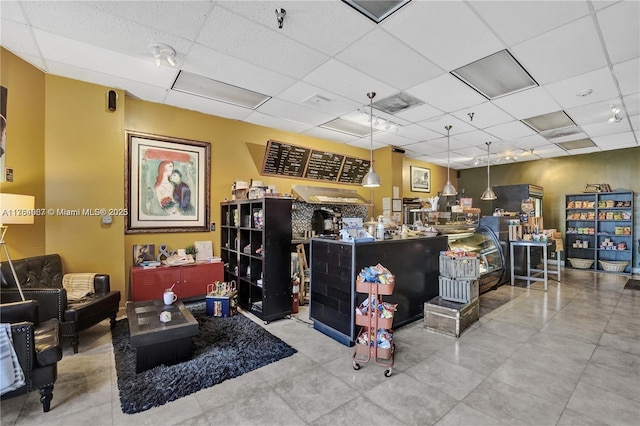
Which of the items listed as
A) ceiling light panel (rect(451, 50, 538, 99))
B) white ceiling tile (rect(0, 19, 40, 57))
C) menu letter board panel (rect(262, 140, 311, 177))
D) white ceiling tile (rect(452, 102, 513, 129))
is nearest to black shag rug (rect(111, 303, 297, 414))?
menu letter board panel (rect(262, 140, 311, 177))

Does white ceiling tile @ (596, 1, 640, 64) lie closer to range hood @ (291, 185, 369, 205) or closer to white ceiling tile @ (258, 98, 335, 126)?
white ceiling tile @ (258, 98, 335, 126)

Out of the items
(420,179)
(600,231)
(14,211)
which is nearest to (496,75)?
(420,179)

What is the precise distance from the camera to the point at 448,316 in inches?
143

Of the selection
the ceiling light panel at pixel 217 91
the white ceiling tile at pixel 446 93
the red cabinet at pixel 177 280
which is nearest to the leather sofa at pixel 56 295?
the red cabinet at pixel 177 280

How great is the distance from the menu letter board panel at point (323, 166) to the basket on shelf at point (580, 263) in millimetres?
7275

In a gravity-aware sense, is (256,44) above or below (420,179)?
above

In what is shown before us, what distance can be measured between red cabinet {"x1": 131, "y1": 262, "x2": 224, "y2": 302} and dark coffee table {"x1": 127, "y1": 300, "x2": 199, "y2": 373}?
127 centimetres

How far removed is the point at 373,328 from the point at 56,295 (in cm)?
332

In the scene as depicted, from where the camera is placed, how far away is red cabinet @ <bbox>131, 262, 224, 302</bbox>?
4.32 meters

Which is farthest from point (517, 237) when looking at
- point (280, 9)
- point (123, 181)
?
point (123, 181)

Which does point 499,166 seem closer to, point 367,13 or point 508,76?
point 508,76

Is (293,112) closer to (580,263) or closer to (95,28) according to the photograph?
(95,28)

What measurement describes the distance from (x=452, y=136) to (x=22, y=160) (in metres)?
7.24

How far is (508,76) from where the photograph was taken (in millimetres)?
3785
